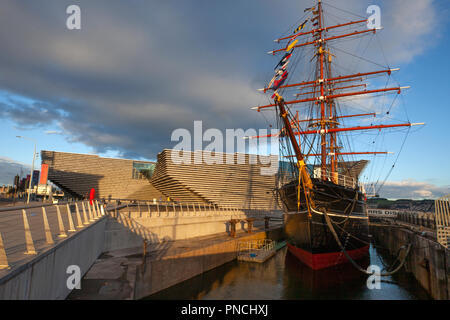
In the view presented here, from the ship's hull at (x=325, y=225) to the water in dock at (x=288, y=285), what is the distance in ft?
3.55

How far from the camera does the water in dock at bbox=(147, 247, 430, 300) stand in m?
15.6

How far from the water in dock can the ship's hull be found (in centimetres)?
108

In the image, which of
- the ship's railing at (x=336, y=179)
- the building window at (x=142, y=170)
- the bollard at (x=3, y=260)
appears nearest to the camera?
the bollard at (x=3, y=260)

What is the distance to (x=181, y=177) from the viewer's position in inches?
1849

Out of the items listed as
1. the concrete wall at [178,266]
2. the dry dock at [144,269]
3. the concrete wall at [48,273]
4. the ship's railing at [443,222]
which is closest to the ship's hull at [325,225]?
the ship's railing at [443,222]

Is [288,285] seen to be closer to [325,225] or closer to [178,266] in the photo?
[325,225]

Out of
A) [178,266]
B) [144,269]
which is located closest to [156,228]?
[178,266]

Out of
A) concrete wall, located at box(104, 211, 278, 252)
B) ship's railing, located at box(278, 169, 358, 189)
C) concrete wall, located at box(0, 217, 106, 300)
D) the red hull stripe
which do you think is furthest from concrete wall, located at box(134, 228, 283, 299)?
ship's railing, located at box(278, 169, 358, 189)

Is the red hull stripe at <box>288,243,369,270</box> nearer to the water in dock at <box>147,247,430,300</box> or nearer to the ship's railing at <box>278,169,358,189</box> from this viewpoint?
the water in dock at <box>147,247,430,300</box>

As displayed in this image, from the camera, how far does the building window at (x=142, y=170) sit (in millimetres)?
64000

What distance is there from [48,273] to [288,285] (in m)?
14.8

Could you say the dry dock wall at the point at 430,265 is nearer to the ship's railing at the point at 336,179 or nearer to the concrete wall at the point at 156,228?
the ship's railing at the point at 336,179

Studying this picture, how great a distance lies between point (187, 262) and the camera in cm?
1731

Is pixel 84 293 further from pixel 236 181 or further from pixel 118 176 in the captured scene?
pixel 118 176
